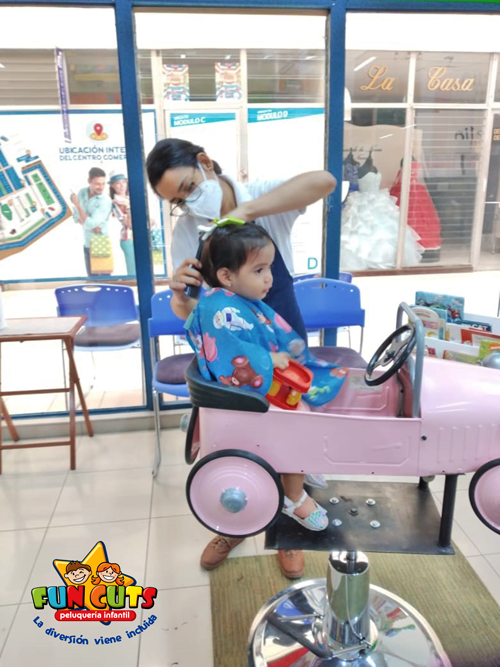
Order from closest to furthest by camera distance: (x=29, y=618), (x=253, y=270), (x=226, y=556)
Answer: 1. (x=253, y=270)
2. (x=29, y=618)
3. (x=226, y=556)

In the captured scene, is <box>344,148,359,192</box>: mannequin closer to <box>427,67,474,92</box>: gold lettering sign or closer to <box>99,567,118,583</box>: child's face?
<box>427,67,474,92</box>: gold lettering sign

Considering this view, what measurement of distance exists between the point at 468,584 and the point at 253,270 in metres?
1.53

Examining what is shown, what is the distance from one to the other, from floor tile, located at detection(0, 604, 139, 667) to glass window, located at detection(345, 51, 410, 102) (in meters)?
3.10

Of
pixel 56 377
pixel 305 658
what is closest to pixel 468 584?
pixel 305 658

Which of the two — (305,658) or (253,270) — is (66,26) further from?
(305,658)

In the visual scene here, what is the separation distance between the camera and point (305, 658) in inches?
62.7

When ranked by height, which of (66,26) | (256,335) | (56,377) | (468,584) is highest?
(66,26)

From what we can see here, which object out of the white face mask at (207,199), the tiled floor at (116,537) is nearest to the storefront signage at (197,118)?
the tiled floor at (116,537)

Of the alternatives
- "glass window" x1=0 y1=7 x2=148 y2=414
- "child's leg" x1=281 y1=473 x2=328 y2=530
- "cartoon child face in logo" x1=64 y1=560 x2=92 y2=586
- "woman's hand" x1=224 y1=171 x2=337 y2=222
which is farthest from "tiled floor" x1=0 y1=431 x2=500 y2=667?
"woman's hand" x1=224 y1=171 x2=337 y2=222

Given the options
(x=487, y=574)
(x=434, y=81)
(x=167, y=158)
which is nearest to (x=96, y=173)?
(x=167, y=158)

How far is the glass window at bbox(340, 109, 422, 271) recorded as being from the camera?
3285 mm

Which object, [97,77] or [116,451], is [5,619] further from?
[97,77]

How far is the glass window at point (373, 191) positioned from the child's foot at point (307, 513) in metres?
2.27

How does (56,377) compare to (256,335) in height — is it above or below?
below
